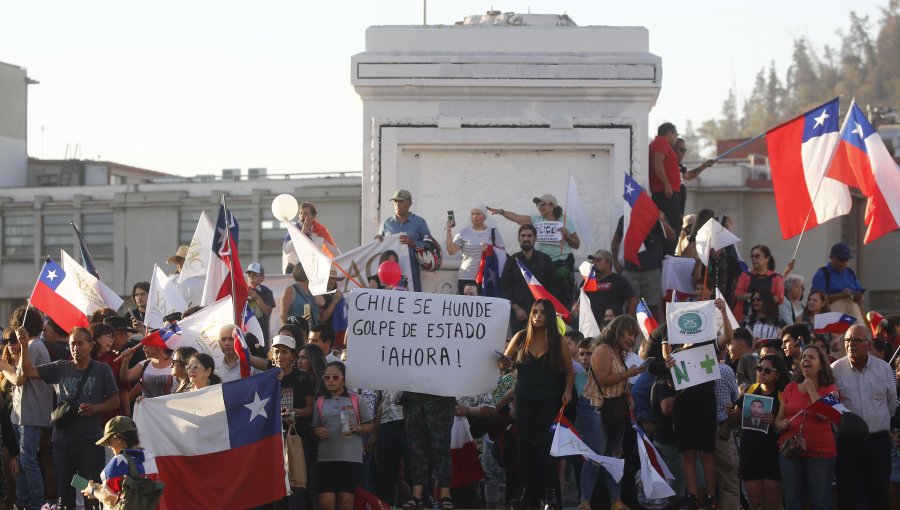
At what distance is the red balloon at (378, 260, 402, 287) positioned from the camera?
16766 millimetres

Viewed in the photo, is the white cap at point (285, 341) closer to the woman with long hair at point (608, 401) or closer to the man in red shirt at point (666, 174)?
the woman with long hair at point (608, 401)

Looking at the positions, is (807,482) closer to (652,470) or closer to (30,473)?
(652,470)

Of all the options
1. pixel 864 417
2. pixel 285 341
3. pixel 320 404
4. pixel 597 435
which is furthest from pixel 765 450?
pixel 285 341

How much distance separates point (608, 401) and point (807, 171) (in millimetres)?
5095

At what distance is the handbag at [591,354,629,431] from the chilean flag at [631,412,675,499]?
0.72 feet

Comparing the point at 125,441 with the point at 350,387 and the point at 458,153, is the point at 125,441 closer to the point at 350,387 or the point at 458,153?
the point at 350,387

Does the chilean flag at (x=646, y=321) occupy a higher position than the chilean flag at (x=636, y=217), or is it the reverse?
the chilean flag at (x=636, y=217)

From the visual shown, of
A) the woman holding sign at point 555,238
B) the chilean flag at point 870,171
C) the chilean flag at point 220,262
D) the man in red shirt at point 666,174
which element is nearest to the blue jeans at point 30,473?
the chilean flag at point 220,262

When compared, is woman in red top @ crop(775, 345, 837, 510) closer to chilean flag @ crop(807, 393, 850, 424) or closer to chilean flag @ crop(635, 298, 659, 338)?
chilean flag @ crop(807, 393, 850, 424)

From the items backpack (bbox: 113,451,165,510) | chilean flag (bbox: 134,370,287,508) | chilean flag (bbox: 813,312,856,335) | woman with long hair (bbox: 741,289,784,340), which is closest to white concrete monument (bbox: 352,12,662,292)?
woman with long hair (bbox: 741,289,784,340)

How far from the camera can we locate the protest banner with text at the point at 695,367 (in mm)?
13852

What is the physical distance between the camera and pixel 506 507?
47.2 ft

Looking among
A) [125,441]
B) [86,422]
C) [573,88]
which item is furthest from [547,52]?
[125,441]

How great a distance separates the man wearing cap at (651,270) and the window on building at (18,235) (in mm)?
55727
